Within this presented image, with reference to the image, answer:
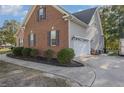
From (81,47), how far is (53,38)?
140cm

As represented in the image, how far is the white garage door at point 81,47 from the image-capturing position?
7.86 m

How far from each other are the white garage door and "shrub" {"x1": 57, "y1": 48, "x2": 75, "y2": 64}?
0.34 metres

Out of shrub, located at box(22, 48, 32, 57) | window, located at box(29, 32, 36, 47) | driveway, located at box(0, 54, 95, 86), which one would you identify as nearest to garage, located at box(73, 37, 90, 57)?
driveway, located at box(0, 54, 95, 86)

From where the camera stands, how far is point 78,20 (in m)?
8.93

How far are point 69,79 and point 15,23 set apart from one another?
3.49 metres

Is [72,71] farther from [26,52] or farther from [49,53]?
[26,52]

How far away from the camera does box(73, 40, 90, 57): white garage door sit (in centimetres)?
786

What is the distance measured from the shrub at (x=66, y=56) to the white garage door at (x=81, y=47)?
1.12ft

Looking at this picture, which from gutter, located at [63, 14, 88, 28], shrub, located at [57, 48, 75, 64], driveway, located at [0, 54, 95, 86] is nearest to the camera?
driveway, located at [0, 54, 95, 86]

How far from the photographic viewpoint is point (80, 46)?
8375 millimetres

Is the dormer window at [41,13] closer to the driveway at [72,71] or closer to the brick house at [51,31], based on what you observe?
the brick house at [51,31]

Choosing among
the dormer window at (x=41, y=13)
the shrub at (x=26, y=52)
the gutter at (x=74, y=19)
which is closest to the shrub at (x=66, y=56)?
the shrub at (x=26, y=52)

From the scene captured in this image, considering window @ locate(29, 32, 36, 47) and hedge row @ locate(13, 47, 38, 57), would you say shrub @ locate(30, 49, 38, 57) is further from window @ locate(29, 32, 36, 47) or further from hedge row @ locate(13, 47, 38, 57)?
window @ locate(29, 32, 36, 47)
